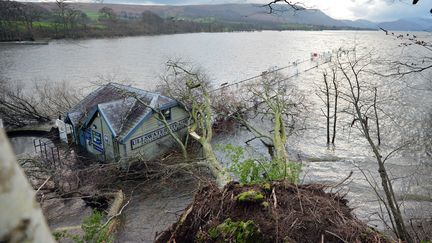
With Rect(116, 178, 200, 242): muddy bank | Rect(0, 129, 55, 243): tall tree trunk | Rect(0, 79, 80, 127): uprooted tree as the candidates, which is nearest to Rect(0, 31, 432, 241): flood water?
Rect(116, 178, 200, 242): muddy bank

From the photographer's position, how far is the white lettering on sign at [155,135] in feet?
66.8

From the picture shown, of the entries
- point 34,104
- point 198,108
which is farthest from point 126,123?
point 34,104

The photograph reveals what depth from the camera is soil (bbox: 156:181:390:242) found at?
5.63 metres

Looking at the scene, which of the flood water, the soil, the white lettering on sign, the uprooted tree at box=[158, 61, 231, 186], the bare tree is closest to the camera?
the soil

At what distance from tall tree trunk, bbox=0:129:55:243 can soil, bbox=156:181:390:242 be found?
472 cm

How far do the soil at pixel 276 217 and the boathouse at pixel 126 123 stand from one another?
1340 cm

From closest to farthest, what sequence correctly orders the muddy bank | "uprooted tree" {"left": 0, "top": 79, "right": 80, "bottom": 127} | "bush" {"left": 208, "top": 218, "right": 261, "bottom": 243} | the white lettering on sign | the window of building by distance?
"bush" {"left": 208, "top": 218, "right": 261, "bottom": 243} < the muddy bank < the white lettering on sign < the window of building < "uprooted tree" {"left": 0, "top": 79, "right": 80, "bottom": 127}

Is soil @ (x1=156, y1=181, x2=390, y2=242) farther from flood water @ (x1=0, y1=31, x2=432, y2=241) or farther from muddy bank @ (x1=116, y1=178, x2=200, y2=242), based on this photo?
muddy bank @ (x1=116, y1=178, x2=200, y2=242)

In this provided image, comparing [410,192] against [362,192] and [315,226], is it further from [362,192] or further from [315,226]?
[315,226]

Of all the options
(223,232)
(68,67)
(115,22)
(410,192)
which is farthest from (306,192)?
(115,22)

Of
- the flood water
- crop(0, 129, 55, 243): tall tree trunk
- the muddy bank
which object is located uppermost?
crop(0, 129, 55, 243): tall tree trunk

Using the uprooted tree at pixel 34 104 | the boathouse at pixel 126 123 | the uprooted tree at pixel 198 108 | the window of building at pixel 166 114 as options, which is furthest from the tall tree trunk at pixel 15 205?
the uprooted tree at pixel 34 104

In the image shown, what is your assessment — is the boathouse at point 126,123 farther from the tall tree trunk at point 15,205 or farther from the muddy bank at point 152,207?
the tall tree trunk at point 15,205

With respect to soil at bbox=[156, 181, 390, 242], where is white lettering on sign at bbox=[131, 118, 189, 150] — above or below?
below
